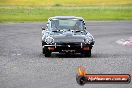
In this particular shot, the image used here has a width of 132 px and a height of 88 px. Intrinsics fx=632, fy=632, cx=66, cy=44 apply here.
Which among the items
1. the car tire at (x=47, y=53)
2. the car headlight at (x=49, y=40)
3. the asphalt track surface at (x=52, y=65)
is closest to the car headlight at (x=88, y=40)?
the asphalt track surface at (x=52, y=65)

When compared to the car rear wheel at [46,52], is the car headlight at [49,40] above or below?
above

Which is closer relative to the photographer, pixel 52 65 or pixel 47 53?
pixel 52 65

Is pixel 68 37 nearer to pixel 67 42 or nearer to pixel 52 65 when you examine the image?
pixel 67 42

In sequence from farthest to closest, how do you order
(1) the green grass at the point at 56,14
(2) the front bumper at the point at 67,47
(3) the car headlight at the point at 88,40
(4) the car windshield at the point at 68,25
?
(1) the green grass at the point at 56,14
(4) the car windshield at the point at 68,25
(3) the car headlight at the point at 88,40
(2) the front bumper at the point at 67,47

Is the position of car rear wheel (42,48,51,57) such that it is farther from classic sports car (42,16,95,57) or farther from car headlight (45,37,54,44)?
car headlight (45,37,54,44)

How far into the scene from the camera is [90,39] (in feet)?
67.7

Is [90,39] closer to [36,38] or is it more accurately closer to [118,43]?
[118,43]

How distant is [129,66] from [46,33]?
4.27 metres

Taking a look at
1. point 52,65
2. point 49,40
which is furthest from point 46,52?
point 52,65

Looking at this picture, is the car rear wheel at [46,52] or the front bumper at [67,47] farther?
the car rear wheel at [46,52]

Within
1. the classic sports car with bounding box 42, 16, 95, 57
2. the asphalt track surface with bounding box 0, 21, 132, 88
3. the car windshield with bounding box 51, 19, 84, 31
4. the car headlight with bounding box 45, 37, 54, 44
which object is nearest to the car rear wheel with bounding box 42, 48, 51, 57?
the classic sports car with bounding box 42, 16, 95, 57

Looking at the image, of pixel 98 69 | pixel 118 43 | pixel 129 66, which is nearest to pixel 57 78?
pixel 98 69

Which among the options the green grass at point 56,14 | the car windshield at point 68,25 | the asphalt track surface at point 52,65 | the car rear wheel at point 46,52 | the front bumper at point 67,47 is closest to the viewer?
the asphalt track surface at point 52,65

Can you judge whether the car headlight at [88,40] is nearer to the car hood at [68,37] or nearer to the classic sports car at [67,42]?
the classic sports car at [67,42]
